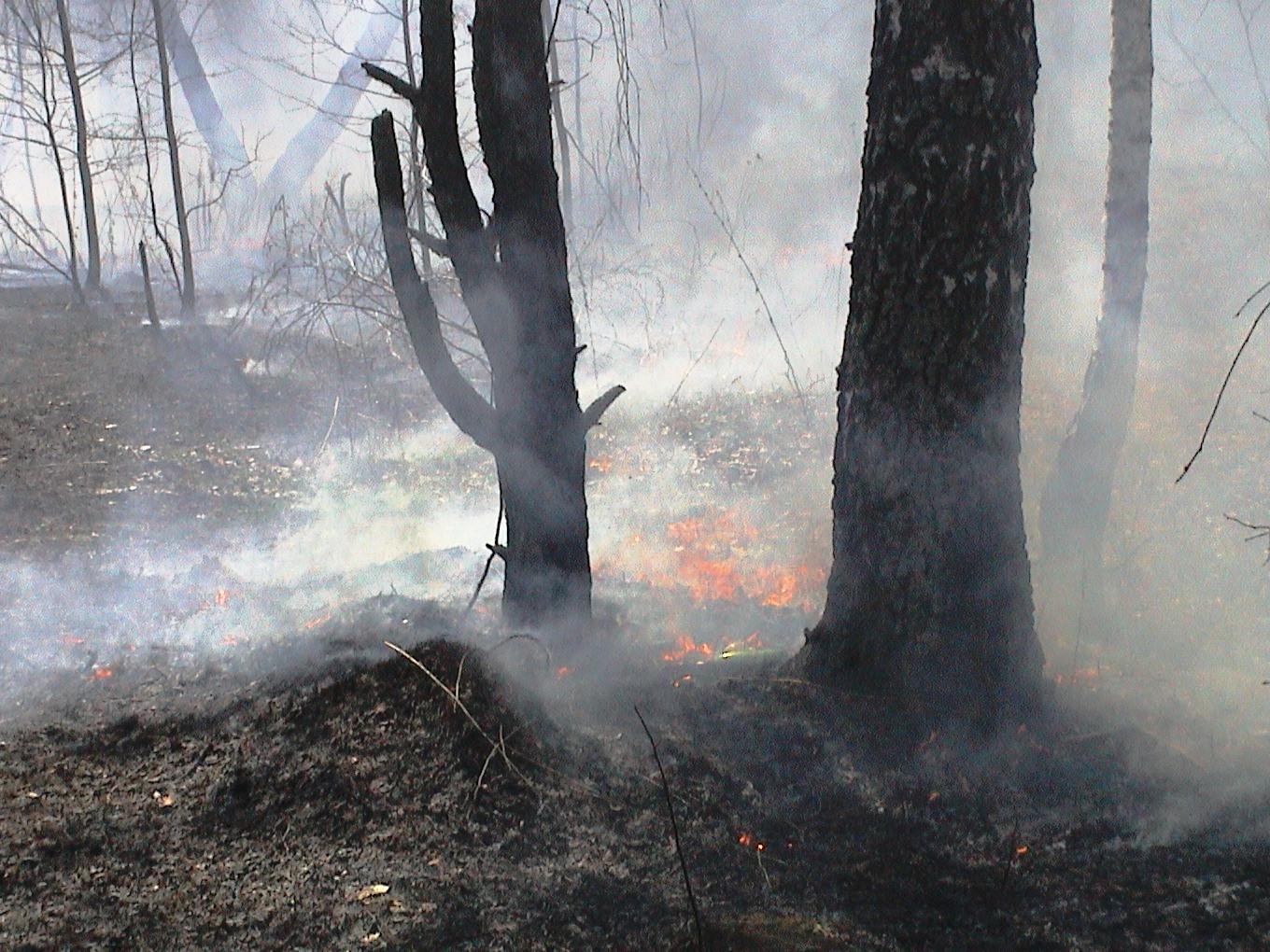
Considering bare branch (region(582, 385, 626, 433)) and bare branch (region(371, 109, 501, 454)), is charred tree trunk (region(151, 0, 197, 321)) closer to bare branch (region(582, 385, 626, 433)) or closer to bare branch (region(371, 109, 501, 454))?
bare branch (region(371, 109, 501, 454))

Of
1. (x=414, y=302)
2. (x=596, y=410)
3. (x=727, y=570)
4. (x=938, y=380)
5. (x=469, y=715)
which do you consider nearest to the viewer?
(x=469, y=715)

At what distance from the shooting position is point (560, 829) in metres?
3.74

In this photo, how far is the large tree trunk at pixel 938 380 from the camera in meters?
4.34

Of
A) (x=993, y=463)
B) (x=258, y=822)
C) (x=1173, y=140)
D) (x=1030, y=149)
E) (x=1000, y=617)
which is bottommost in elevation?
(x=258, y=822)

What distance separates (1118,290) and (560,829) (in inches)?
211

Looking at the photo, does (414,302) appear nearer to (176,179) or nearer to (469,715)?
(469,715)

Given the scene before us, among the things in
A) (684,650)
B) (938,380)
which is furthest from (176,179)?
(938,380)

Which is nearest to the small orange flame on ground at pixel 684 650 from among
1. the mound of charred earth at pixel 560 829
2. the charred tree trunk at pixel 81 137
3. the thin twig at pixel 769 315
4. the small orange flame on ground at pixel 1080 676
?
the mound of charred earth at pixel 560 829

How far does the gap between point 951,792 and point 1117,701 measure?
1.39 meters

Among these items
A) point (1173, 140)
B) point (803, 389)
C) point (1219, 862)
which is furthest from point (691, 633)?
point (1173, 140)

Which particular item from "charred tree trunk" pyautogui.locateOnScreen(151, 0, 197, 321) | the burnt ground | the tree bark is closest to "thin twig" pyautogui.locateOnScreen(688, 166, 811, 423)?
the burnt ground

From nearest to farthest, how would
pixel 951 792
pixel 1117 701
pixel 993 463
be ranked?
pixel 951 792 → pixel 993 463 → pixel 1117 701

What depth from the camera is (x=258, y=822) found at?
358cm

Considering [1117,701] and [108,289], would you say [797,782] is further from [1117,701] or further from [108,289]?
[108,289]
